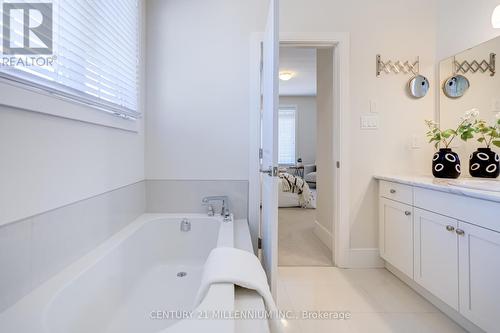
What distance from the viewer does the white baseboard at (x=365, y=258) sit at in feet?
7.81

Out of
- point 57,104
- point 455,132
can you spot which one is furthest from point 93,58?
point 455,132

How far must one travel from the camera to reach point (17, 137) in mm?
927

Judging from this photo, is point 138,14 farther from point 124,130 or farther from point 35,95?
point 35,95

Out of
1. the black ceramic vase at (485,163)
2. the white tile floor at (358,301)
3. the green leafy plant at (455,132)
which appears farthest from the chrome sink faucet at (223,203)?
the black ceramic vase at (485,163)

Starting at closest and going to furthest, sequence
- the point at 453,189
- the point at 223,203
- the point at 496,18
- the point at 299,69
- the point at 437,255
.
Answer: the point at 453,189
the point at 437,255
the point at 496,18
the point at 223,203
the point at 299,69

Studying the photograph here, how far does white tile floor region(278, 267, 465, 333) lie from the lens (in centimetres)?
157

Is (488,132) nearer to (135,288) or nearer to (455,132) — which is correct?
(455,132)

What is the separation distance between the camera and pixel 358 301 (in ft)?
6.04

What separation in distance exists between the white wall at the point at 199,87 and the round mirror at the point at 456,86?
67.4 inches

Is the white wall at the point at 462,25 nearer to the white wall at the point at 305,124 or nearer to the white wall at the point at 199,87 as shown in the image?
the white wall at the point at 199,87

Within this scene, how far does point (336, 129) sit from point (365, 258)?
47.3 inches

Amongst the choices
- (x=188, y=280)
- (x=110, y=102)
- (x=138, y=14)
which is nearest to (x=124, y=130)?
(x=110, y=102)

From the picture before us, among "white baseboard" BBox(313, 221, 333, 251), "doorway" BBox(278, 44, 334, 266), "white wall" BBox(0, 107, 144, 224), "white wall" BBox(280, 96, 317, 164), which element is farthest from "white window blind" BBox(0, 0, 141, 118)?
"white wall" BBox(280, 96, 317, 164)

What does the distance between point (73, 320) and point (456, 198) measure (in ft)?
6.56
